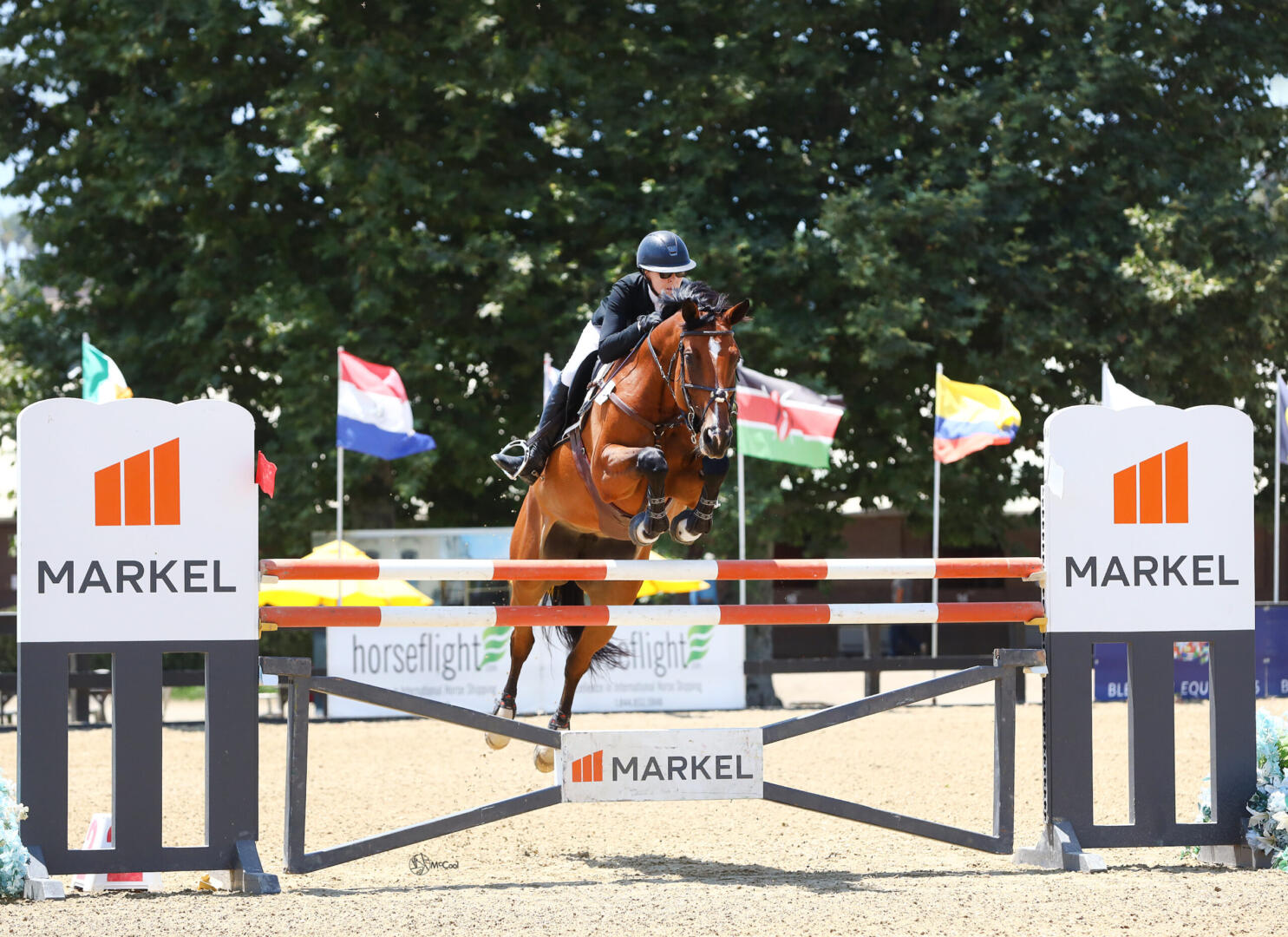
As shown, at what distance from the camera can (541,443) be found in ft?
22.0

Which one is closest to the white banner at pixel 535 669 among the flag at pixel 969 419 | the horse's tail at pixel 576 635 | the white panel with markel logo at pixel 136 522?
the flag at pixel 969 419

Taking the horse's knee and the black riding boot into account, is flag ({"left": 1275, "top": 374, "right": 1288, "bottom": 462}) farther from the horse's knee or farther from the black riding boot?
the horse's knee

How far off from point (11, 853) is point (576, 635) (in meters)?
3.22

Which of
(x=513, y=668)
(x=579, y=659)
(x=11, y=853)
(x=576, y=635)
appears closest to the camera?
(x=11, y=853)

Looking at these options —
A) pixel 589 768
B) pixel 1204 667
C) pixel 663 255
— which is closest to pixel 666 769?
pixel 589 768

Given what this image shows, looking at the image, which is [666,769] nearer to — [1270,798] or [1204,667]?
[1270,798]

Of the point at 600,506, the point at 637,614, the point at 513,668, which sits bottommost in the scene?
the point at 513,668

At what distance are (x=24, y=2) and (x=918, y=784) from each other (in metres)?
15.7

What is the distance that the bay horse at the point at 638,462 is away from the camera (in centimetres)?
573

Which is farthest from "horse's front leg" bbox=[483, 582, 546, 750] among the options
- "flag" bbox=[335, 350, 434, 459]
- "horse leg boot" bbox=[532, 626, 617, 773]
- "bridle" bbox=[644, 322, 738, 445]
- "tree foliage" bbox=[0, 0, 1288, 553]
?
"tree foliage" bbox=[0, 0, 1288, 553]

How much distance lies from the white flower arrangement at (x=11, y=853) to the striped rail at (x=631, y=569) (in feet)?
3.60

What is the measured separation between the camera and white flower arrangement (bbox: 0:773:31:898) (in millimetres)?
4629

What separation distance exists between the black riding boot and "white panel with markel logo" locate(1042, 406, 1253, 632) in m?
2.35

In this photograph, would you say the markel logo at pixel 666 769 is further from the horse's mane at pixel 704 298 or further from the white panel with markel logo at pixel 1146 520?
the horse's mane at pixel 704 298
